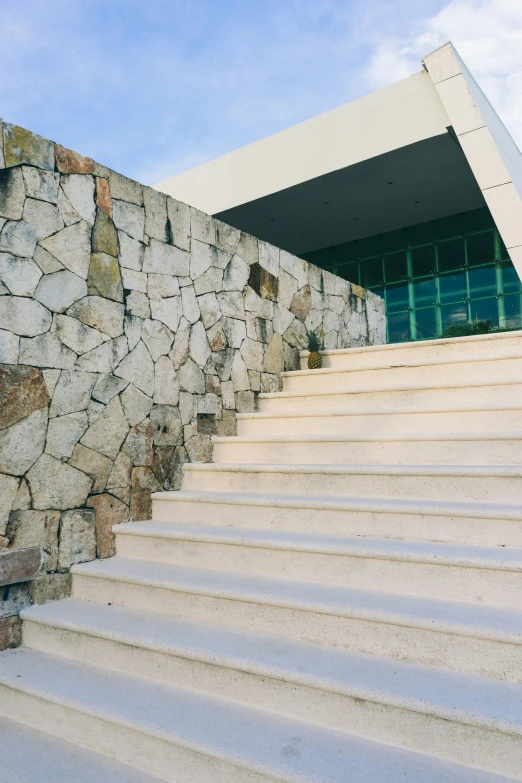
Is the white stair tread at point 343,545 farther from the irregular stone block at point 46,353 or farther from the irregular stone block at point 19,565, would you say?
the irregular stone block at point 46,353

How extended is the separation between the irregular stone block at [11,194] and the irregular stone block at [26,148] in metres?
0.05

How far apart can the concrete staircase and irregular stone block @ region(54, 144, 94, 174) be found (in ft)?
5.96

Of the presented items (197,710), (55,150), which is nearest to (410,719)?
(197,710)

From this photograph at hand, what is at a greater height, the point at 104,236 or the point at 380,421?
the point at 104,236

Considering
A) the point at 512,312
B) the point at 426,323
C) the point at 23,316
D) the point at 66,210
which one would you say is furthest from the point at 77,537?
the point at 512,312

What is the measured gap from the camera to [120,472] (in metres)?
2.96

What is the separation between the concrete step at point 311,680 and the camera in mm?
1516

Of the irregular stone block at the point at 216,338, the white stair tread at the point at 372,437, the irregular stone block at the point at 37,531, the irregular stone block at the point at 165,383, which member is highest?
the irregular stone block at the point at 216,338

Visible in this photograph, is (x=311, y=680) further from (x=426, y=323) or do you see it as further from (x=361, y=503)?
(x=426, y=323)

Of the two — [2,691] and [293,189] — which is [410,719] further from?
[293,189]

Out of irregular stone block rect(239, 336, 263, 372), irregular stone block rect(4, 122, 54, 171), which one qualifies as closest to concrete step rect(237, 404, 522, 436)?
irregular stone block rect(239, 336, 263, 372)

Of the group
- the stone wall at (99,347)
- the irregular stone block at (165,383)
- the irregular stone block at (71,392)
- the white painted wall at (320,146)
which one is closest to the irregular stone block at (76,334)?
the stone wall at (99,347)

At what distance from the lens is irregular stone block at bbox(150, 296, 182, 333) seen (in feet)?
10.8

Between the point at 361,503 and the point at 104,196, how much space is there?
220 centimetres
